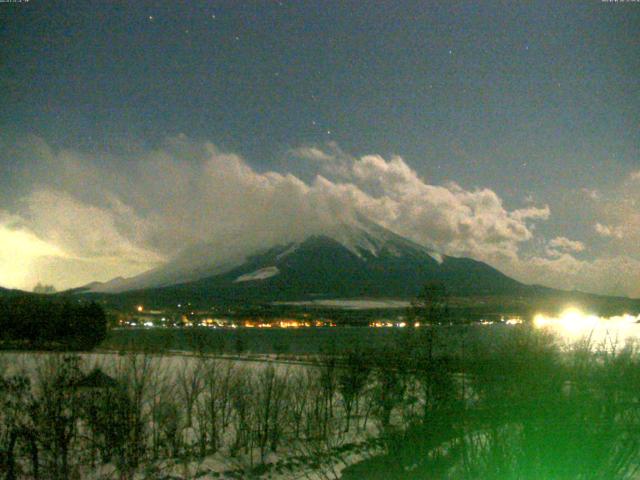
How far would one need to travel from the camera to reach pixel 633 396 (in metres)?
5.09

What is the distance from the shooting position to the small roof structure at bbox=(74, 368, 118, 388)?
15.5m

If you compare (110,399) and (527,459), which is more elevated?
(527,459)

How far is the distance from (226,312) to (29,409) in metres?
115

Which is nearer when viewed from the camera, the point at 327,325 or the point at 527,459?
the point at 527,459

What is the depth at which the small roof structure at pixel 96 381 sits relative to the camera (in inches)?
609

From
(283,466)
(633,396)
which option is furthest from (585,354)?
(283,466)

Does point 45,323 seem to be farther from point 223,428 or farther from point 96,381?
point 96,381

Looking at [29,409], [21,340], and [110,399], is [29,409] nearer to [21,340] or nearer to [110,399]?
[110,399]

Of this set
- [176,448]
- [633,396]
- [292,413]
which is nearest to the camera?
[633,396]

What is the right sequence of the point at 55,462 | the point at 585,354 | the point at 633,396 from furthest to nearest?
the point at 55,462 < the point at 585,354 < the point at 633,396

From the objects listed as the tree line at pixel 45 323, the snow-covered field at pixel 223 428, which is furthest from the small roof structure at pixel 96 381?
the tree line at pixel 45 323

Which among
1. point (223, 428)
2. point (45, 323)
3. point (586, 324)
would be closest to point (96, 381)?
point (223, 428)

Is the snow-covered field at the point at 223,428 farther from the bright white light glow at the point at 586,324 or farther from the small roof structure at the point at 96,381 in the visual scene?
the bright white light glow at the point at 586,324

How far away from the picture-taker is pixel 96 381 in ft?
53.6
